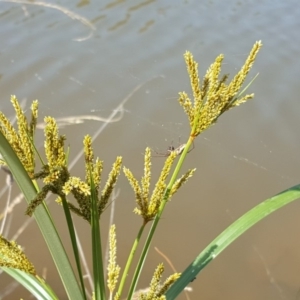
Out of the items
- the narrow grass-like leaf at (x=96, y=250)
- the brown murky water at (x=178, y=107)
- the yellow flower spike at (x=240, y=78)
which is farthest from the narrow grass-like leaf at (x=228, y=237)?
the brown murky water at (x=178, y=107)

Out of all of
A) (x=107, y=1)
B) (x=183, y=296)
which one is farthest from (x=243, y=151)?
(x=107, y=1)

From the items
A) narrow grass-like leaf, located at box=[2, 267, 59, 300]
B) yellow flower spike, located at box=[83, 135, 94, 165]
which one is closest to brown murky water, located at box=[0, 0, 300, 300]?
narrow grass-like leaf, located at box=[2, 267, 59, 300]

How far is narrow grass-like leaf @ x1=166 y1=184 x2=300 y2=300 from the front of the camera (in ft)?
2.18

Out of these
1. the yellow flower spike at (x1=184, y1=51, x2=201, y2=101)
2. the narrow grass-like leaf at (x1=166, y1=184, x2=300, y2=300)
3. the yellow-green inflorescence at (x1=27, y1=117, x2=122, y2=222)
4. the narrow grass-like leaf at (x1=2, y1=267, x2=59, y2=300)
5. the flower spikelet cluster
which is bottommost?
the narrow grass-like leaf at (x1=166, y1=184, x2=300, y2=300)

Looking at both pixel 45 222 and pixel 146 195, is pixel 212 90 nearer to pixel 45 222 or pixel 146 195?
pixel 146 195

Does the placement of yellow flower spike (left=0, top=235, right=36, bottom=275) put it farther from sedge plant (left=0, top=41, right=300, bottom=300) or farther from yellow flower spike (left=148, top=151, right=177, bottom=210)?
yellow flower spike (left=148, top=151, right=177, bottom=210)

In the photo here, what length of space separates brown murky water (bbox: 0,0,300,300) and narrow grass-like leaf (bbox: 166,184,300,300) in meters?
0.64

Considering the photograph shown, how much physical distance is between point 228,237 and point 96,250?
0.73ft

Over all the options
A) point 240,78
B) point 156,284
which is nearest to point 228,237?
point 156,284

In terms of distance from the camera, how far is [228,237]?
0.67 meters

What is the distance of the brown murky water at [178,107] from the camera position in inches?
53.6

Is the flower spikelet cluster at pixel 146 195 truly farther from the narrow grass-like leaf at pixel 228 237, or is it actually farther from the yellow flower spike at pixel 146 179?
the narrow grass-like leaf at pixel 228 237

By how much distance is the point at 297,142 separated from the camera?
1.80m

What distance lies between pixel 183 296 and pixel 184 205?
1.17 ft
